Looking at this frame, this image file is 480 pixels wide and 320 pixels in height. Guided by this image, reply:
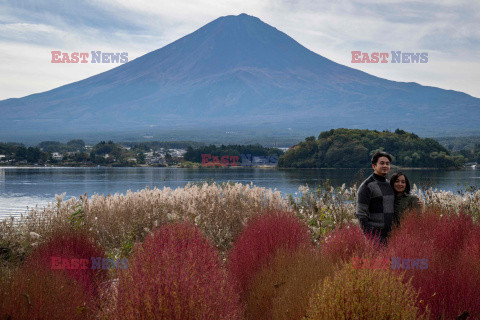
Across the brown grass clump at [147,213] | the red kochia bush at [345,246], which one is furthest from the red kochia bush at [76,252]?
the red kochia bush at [345,246]

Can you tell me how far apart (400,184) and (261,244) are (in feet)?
8.30

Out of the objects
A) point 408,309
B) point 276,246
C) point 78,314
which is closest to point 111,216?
point 276,246

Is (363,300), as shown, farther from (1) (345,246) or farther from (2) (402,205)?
(2) (402,205)

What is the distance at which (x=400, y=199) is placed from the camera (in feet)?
26.1

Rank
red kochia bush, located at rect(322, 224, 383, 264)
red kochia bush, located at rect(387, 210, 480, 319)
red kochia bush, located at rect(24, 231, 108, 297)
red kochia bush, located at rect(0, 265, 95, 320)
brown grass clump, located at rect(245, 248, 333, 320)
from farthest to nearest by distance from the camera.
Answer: red kochia bush, located at rect(24, 231, 108, 297), red kochia bush, located at rect(322, 224, 383, 264), red kochia bush, located at rect(387, 210, 480, 319), brown grass clump, located at rect(245, 248, 333, 320), red kochia bush, located at rect(0, 265, 95, 320)

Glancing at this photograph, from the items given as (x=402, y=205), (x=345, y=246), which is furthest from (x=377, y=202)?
(x=345, y=246)

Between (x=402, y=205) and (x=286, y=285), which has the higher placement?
(x=402, y=205)

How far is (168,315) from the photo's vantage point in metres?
3.81

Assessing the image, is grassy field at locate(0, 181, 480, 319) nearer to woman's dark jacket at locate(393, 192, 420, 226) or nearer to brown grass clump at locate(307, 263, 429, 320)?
brown grass clump at locate(307, 263, 429, 320)

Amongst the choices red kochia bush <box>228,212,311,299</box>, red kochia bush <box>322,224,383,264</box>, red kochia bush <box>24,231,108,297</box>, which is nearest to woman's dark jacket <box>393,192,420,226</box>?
red kochia bush <box>322,224,383,264</box>

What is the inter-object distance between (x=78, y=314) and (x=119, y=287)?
39.1 inches

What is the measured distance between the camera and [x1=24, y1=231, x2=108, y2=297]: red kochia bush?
20.9ft

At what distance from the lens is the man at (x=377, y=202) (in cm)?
741

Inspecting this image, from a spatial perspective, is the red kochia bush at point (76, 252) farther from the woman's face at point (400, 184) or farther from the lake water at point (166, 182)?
the lake water at point (166, 182)
